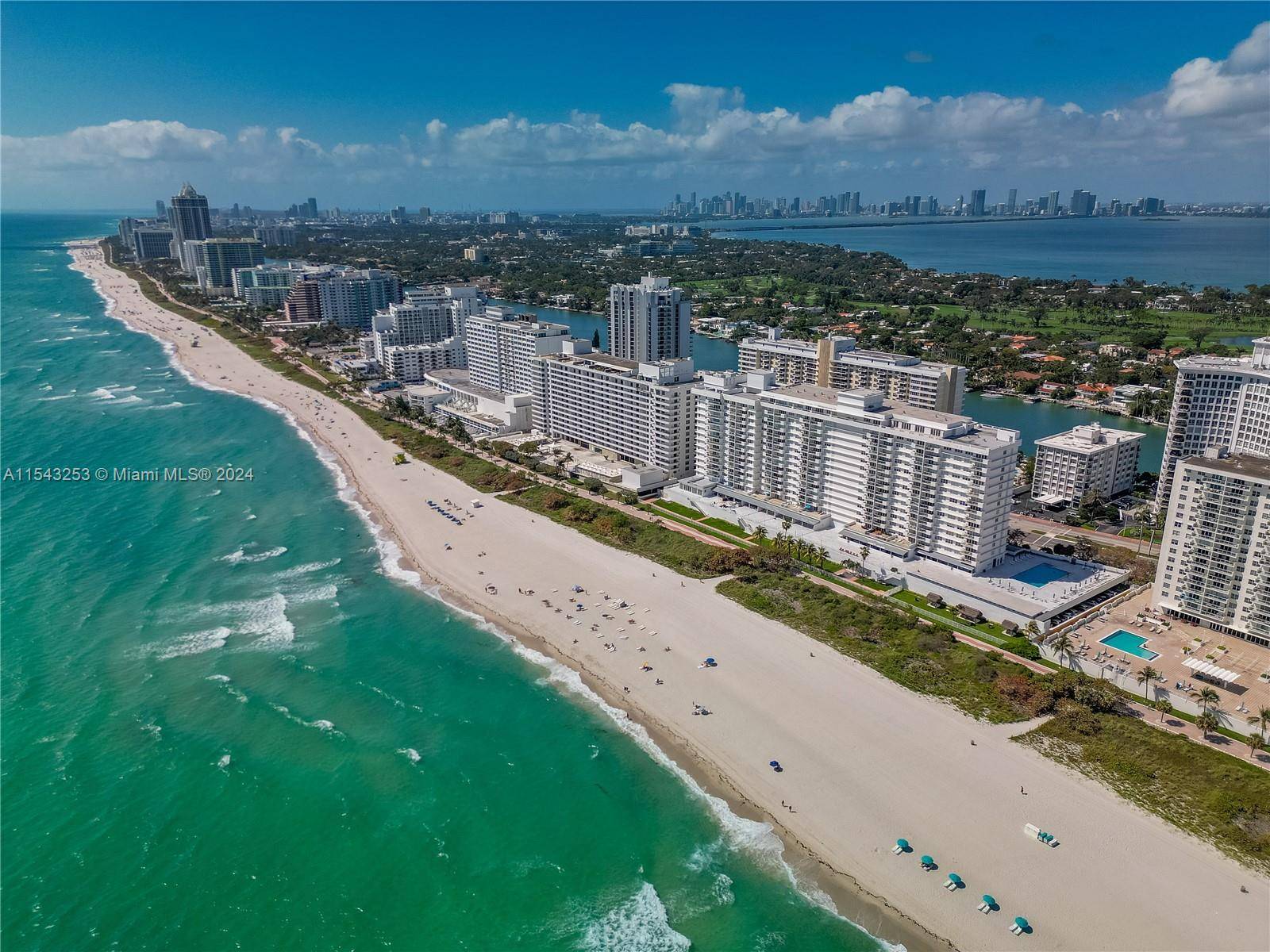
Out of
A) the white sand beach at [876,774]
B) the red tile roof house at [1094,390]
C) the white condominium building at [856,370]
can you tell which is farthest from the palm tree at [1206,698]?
the red tile roof house at [1094,390]

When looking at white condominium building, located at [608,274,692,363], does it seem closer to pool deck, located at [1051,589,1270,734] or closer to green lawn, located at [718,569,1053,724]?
green lawn, located at [718,569,1053,724]

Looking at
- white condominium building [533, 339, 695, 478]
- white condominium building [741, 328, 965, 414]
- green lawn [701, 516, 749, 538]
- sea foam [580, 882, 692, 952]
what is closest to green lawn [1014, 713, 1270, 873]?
sea foam [580, 882, 692, 952]

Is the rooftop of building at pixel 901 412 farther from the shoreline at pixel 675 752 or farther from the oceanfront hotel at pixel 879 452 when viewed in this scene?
the shoreline at pixel 675 752

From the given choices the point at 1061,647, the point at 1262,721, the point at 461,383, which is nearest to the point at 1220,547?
the point at 1061,647

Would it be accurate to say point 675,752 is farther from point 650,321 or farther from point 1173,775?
point 650,321

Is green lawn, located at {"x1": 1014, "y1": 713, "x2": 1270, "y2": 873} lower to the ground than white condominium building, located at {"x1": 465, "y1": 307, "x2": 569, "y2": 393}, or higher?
lower

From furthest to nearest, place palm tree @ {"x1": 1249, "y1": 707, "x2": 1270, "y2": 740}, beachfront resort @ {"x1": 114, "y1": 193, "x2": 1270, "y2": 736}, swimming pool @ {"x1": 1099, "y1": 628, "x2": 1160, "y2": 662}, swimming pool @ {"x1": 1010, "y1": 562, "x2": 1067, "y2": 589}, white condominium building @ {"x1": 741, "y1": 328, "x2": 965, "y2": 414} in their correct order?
1. white condominium building @ {"x1": 741, "y1": 328, "x2": 965, "y2": 414}
2. swimming pool @ {"x1": 1010, "y1": 562, "x2": 1067, "y2": 589}
3. beachfront resort @ {"x1": 114, "y1": 193, "x2": 1270, "y2": 736}
4. swimming pool @ {"x1": 1099, "y1": 628, "x2": 1160, "y2": 662}
5. palm tree @ {"x1": 1249, "y1": 707, "x2": 1270, "y2": 740}
